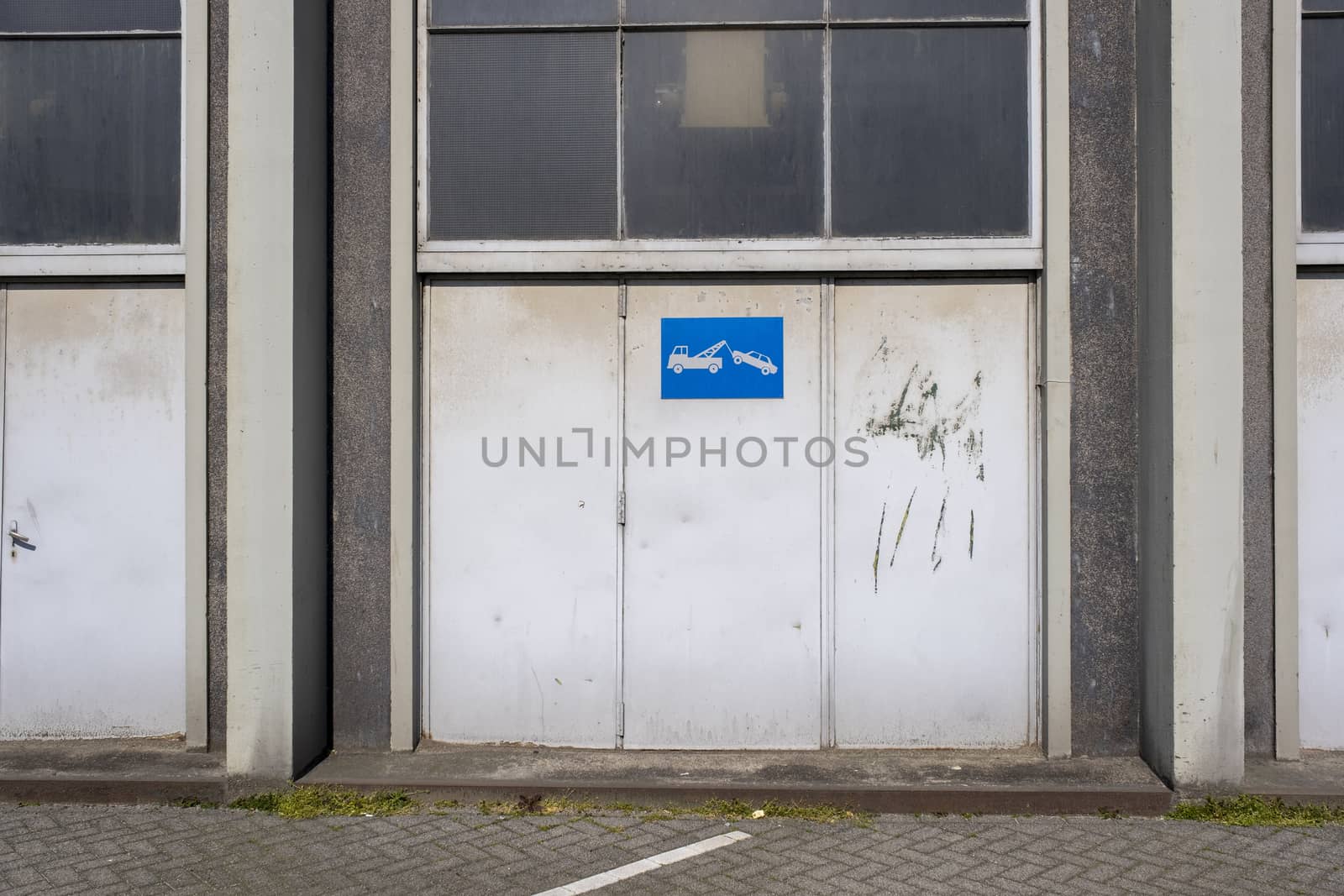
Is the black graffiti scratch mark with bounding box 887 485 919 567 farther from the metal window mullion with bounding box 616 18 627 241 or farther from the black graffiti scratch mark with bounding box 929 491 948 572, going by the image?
the metal window mullion with bounding box 616 18 627 241

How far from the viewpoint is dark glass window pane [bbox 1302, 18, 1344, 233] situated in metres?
5.86

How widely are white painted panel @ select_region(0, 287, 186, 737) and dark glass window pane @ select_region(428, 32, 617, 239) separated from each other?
68.3 inches

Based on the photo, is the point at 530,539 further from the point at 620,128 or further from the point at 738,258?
the point at 620,128

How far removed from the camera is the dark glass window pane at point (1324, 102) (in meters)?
5.86

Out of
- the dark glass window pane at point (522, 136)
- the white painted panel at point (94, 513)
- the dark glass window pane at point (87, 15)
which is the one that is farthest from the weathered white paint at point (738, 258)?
the dark glass window pane at point (87, 15)

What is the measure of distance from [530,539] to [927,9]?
3.61 meters

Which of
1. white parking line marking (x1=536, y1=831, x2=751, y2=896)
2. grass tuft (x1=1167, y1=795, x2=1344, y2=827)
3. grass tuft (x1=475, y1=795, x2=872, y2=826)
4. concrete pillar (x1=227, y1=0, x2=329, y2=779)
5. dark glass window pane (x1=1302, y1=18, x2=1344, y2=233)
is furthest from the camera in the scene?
dark glass window pane (x1=1302, y1=18, x2=1344, y2=233)

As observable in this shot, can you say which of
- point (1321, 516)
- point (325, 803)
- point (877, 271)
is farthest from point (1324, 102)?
point (325, 803)

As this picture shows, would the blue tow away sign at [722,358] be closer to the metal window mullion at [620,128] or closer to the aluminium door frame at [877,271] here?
the aluminium door frame at [877,271]

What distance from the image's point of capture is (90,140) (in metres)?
6.13

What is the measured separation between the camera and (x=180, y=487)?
6062mm

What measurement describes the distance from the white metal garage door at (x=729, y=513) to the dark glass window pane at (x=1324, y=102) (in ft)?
5.38

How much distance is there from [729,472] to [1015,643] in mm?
1798

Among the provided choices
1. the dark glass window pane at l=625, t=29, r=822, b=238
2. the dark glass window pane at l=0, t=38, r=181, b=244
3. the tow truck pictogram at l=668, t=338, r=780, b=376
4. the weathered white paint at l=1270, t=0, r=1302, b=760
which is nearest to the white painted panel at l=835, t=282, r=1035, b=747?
the tow truck pictogram at l=668, t=338, r=780, b=376
